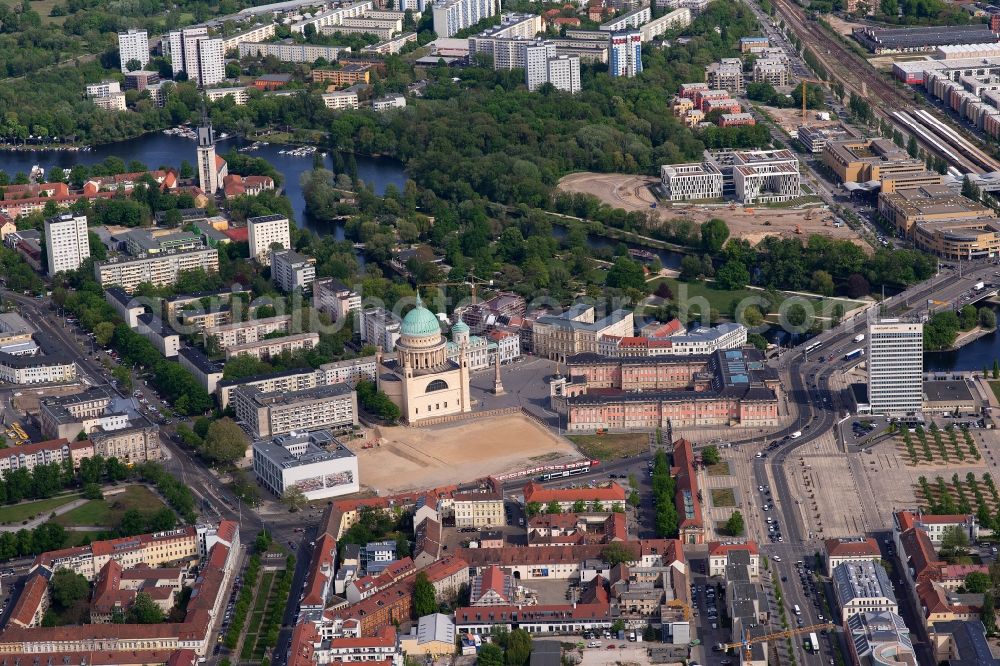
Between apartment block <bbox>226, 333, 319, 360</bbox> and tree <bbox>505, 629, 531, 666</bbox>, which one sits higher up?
apartment block <bbox>226, 333, 319, 360</bbox>

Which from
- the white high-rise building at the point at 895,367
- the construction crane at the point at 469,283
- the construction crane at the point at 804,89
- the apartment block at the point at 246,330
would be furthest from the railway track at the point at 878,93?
the apartment block at the point at 246,330

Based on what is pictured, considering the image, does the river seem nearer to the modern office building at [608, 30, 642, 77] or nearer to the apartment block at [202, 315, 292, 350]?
the modern office building at [608, 30, 642, 77]

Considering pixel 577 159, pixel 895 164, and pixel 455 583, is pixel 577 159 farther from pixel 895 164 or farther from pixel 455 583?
pixel 455 583

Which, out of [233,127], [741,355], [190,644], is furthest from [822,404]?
[233,127]

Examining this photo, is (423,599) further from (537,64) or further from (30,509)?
(537,64)

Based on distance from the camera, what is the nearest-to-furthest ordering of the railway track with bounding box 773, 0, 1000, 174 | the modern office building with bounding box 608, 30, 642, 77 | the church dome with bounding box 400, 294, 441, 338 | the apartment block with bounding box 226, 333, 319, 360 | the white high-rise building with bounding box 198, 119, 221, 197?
the church dome with bounding box 400, 294, 441, 338 < the apartment block with bounding box 226, 333, 319, 360 < the white high-rise building with bounding box 198, 119, 221, 197 < the railway track with bounding box 773, 0, 1000, 174 < the modern office building with bounding box 608, 30, 642, 77

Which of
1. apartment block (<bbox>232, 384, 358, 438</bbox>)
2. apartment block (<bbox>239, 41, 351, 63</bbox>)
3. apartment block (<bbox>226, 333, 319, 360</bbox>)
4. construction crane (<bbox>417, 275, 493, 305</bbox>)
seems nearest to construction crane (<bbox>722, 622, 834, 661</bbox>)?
apartment block (<bbox>232, 384, 358, 438</bbox>)

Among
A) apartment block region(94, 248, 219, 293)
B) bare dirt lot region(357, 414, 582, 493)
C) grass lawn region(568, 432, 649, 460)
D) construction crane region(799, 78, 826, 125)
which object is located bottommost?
grass lawn region(568, 432, 649, 460)
